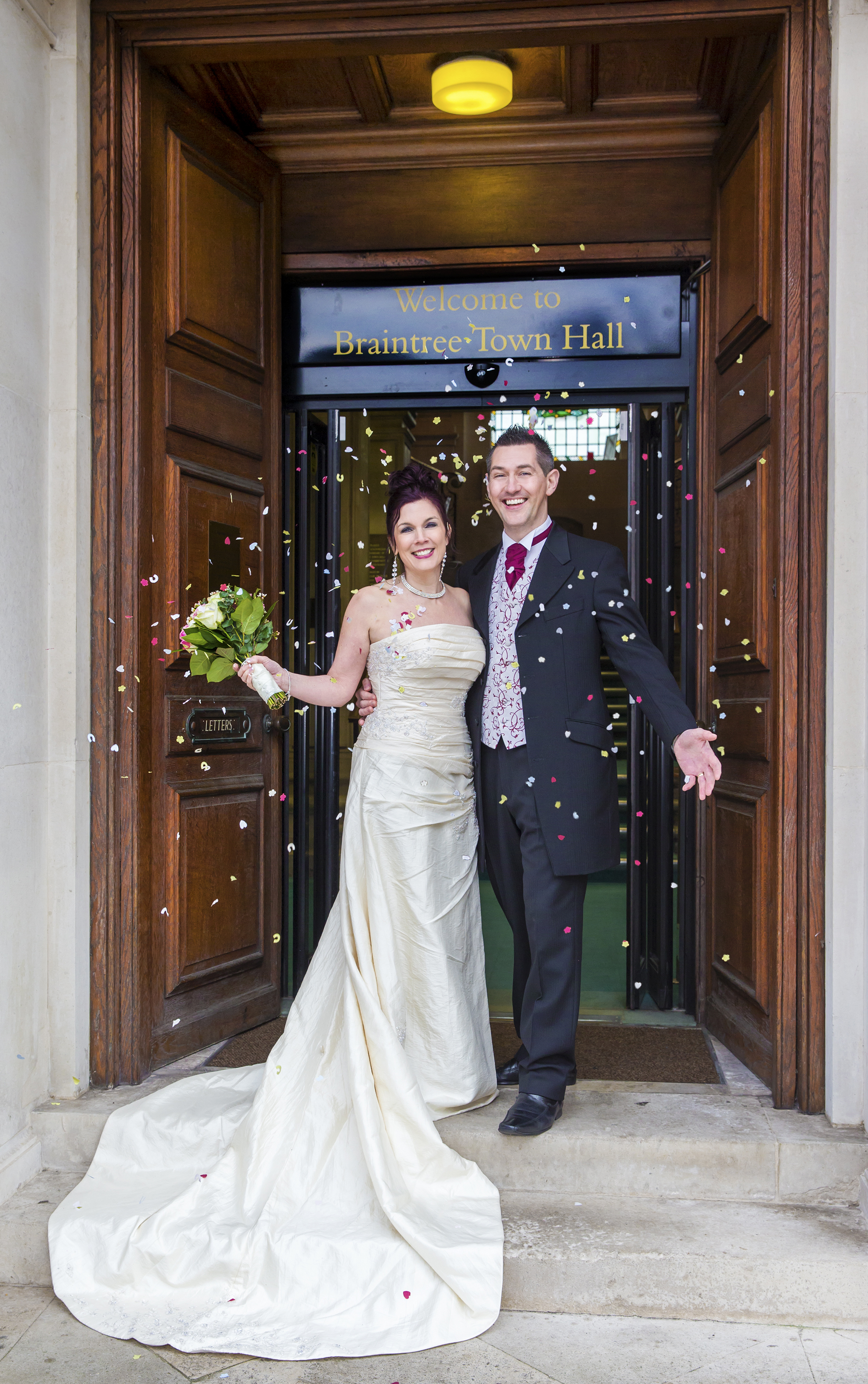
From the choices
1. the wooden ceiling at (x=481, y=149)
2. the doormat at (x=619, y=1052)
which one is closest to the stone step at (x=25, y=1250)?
the doormat at (x=619, y=1052)

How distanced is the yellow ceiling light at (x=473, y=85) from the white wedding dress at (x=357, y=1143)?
6.10 ft

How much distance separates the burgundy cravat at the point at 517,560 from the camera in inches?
121

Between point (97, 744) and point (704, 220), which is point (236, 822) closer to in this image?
point (97, 744)

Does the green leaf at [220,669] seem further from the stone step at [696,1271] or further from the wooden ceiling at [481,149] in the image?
the wooden ceiling at [481,149]

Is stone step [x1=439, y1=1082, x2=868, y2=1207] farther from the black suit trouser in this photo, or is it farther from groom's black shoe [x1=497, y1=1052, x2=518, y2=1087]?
groom's black shoe [x1=497, y1=1052, x2=518, y2=1087]

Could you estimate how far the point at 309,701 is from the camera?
3.03m

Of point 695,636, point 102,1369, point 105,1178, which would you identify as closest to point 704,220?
point 695,636

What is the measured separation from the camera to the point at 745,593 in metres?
3.36

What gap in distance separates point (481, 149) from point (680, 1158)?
3.40 metres

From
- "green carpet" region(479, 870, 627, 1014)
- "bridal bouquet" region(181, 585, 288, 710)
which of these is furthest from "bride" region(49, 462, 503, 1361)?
"green carpet" region(479, 870, 627, 1014)

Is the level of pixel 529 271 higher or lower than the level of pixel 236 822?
higher

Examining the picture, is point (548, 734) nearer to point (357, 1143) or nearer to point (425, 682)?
point (425, 682)

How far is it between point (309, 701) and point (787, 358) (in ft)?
5.39

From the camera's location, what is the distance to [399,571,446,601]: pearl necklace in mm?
3119
